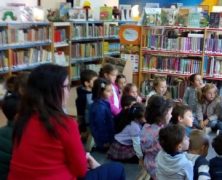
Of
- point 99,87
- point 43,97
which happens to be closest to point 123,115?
point 99,87

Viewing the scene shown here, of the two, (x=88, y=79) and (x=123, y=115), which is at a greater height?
(x=88, y=79)

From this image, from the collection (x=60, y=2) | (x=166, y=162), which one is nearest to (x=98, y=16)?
(x=60, y=2)

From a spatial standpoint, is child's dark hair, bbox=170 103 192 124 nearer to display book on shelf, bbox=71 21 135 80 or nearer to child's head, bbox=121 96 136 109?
child's head, bbox=121 96 136 109

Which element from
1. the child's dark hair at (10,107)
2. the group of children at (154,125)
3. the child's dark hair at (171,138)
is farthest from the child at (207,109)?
the child's dark hair at (10,107)

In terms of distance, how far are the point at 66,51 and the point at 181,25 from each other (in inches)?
101

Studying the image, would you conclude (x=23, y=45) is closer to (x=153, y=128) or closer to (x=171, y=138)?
(x=153, y=128)

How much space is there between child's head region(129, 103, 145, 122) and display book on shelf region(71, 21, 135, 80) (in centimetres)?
413

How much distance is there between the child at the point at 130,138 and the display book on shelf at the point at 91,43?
13.3 ft

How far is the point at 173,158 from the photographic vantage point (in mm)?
2539

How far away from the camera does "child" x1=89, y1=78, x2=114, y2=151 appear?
398 cm

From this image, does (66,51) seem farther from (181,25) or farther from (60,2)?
(181,25)

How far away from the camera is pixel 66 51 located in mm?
7574

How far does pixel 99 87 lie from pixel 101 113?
283 mm

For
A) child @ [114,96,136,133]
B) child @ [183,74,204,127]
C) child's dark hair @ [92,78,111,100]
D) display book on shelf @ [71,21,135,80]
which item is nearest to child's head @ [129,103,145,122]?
child @ [114,96,136,133]
